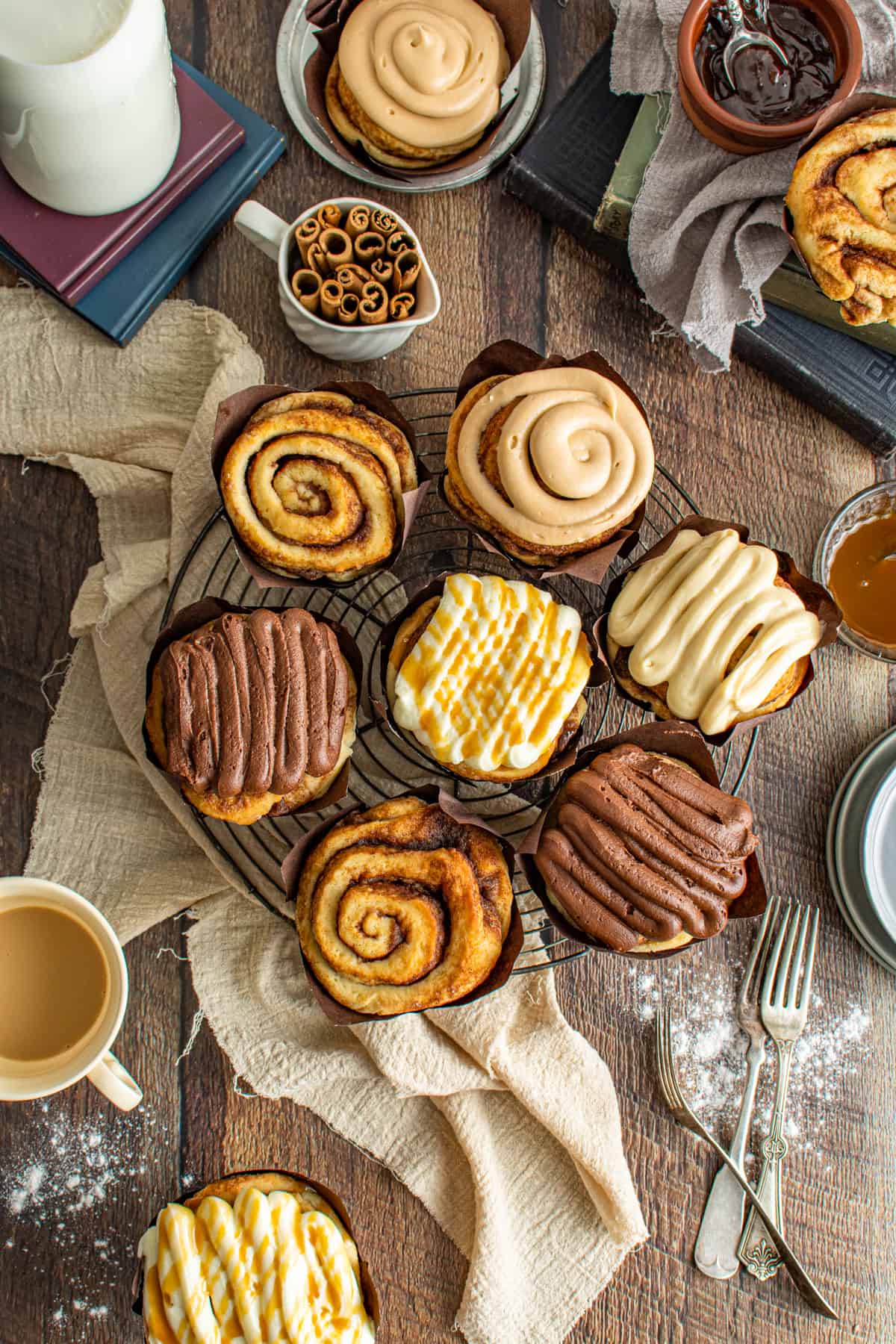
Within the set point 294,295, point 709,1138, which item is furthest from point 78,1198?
point 294,295

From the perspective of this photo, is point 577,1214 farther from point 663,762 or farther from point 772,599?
point 772,599

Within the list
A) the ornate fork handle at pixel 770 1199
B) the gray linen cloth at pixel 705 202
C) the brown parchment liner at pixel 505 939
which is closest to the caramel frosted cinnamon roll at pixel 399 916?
the brown parchment liner at pixel 505 939

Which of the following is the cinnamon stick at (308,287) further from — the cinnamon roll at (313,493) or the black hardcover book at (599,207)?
the black hardcover book at (599,207)

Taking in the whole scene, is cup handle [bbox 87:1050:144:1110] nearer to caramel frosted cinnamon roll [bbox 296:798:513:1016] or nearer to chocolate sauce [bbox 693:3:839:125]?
caramel frosted cinnamon roll [bbox 296:798:513:1016]

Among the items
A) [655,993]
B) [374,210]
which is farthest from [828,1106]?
[374,210]

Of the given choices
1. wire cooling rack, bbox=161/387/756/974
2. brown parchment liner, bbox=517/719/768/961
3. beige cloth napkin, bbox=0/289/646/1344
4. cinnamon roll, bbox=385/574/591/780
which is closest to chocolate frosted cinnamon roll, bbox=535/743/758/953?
brown parchment liner, bbox=517/719/768/961

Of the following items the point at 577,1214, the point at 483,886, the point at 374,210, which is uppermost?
the point at 374,210
